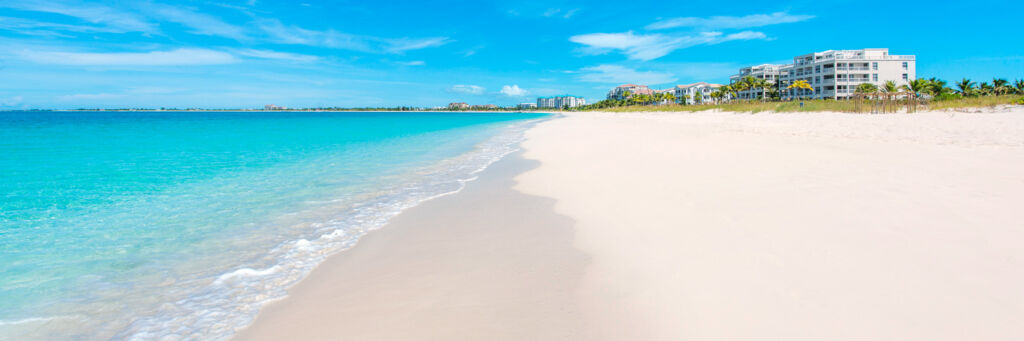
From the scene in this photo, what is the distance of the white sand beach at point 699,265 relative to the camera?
2.67m

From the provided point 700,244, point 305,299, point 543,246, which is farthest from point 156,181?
point 700,244

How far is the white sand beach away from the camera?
2674 millimetres

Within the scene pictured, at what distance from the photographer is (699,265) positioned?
357 centimetres

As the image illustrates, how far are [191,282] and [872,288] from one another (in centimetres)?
533

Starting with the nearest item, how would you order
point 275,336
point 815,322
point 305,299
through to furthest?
point 815,322, point 275,336, point 305,299

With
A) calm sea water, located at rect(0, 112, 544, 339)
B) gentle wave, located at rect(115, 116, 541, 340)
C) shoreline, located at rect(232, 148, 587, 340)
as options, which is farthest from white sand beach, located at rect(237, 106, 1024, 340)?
calm sea water, located at rect(0, 112, 544, 339)

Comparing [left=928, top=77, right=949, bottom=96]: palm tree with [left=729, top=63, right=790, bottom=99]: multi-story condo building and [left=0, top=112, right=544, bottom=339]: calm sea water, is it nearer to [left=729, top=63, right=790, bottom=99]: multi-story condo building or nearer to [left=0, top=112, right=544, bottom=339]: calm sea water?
[left=729, top=63, right=790, bottom=99]: multi-story condo building

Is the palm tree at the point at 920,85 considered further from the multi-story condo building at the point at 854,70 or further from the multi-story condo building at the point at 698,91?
the multi-story condo building at the point at 698,91

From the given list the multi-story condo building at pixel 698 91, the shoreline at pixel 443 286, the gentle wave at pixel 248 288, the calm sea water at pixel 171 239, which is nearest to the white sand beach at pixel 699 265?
the shoreline at pixel 443 286

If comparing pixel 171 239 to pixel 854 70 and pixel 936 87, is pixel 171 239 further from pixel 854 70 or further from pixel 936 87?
pixel 854 70

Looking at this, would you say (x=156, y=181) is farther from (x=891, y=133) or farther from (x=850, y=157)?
(x=891, y=133)

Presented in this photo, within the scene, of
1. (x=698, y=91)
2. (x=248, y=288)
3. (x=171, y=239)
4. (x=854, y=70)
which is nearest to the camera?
(x=248, y=288)

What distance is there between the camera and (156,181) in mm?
10086

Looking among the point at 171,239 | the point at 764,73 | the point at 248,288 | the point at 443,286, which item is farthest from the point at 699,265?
the point at 764,73
